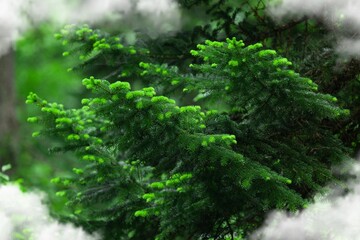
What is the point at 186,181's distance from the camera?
329 cm

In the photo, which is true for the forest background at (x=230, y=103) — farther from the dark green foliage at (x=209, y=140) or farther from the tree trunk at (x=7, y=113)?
the tree trunk at (x=7, y=113)

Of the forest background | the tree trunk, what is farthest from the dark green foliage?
the tree trunk

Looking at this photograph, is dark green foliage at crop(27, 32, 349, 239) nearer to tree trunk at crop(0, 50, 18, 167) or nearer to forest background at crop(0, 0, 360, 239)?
forest background at crop(0, 0, 360, 239)

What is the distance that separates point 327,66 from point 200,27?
1106 mm

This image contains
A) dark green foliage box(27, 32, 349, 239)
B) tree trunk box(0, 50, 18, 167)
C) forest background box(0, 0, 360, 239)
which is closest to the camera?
dark green foliage box(27, 32, 349, 239)

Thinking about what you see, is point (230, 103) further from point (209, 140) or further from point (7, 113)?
Result: point (7, 113)

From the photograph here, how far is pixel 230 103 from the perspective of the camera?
139 inches

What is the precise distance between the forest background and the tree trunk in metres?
4.76

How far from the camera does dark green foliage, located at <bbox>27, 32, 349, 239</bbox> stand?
281cm

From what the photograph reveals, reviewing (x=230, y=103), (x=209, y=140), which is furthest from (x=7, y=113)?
(x=209, y=140)

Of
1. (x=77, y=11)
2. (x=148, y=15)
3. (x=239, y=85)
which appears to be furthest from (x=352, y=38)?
(x=77, y=11)

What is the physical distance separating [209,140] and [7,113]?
793cm

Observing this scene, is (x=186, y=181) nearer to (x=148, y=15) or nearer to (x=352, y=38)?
(x=352, y=38)

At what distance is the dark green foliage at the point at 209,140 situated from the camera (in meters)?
2.81
